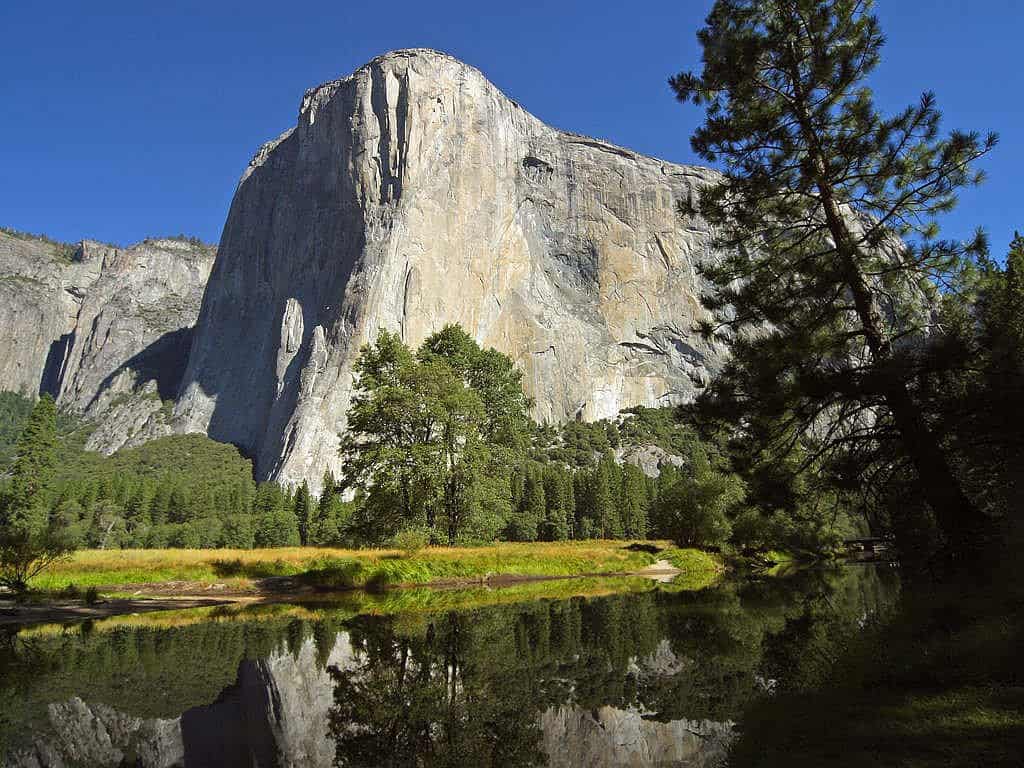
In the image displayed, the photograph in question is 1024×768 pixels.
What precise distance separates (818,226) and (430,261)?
110 metres

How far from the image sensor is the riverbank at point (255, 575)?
1969 cm

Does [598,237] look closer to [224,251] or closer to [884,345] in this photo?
[224,251]

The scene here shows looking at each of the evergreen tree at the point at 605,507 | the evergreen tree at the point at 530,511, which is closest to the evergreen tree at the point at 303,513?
the evergreen tree at the point at 530,511

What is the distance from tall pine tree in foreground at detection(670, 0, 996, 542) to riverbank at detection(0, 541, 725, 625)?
54.4 feet

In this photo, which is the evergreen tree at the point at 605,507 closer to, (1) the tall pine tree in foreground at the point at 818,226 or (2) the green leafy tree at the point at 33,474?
(2) the green leafy tree at the point at 33,474

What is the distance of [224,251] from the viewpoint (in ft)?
505

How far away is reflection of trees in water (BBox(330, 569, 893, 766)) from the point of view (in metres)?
7.03

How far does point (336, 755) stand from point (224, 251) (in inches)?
6511

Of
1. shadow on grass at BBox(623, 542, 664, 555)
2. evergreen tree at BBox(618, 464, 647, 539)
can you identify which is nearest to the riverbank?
shadow on grass at BBox(623, 542, 664, 555)

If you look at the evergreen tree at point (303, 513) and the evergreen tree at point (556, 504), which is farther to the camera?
the evergreen tree at point (303, 513)

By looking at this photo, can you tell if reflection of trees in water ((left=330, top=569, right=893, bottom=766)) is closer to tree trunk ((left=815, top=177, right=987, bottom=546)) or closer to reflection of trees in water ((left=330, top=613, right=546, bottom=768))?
reflection of trees in water ((left=330, top=613, right=546, bottom=768))

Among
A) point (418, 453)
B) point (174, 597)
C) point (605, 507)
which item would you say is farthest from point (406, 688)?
point (605, 507)

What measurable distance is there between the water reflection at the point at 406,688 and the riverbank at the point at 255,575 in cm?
531

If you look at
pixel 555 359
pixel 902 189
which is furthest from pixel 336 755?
pixel 555 359
